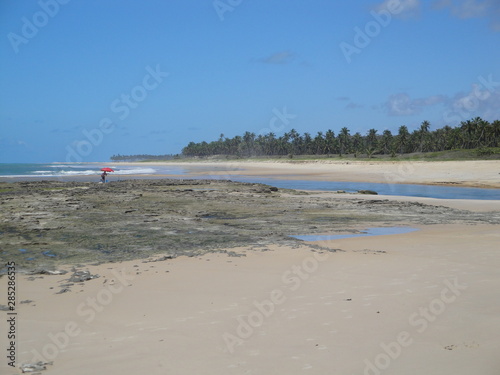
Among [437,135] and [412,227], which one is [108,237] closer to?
[412,227]

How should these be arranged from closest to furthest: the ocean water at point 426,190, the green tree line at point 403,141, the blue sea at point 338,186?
the ocean water at point 426,190, the blue sea at point 338,186, the green tree line at point 403,141

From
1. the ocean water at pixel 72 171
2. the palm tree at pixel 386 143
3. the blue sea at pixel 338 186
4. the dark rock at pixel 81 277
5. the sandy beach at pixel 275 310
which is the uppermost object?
the palm tree at pixel 386 143

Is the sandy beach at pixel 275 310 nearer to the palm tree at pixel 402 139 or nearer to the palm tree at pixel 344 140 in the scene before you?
the palm tree at pixel 402 139

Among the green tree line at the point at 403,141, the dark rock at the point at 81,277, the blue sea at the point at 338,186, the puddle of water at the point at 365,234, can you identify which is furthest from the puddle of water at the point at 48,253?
the green tree line at the point at 403,141

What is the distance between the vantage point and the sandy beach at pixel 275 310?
5.38m

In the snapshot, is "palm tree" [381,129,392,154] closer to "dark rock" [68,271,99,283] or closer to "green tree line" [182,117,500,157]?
"green tree line" [182,117,500,157]

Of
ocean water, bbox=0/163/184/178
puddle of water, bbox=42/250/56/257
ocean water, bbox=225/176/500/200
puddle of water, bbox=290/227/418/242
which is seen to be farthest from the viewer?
ocean water, bbox=0/163/184/178

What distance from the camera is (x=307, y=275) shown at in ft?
30.6

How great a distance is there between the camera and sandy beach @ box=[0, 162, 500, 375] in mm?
5381

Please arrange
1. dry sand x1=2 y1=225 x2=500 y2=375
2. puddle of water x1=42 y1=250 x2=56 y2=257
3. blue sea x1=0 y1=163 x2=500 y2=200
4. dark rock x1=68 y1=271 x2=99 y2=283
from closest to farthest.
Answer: dry sand x1=2 y1=225 x2=500 y2=375 < dark rock x1=68 y1=271 x2=99 y2=283 < puddle of water x1=42 y1=250 x2=56 y2=257 < blue sea x1=0 y1=163 x2=500 y2=200

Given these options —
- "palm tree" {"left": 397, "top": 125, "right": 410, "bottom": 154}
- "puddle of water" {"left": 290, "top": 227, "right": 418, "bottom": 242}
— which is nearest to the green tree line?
"palm tree" {"left": 397, "top": 125, "right": 410, "bottom": 154}

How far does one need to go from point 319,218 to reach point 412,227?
404 cm

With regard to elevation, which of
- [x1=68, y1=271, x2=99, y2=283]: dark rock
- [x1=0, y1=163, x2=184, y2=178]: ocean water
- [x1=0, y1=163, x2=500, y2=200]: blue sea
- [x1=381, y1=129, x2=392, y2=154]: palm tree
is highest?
[x1=381, y1=129, x2=392, y2=154]: palm tree

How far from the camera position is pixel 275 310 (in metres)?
7.16
